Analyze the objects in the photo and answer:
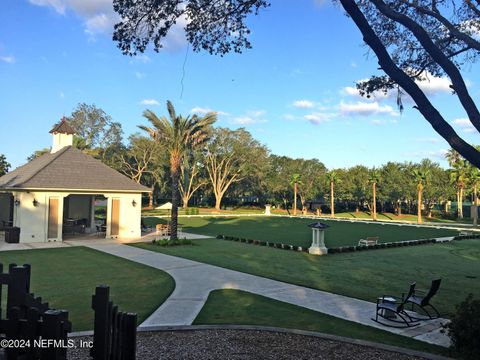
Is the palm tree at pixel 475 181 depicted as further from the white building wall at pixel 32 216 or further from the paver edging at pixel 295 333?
the paver edging at pixel 295 333

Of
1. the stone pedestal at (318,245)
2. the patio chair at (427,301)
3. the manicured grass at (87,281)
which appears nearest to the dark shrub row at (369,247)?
the stone pedestal at (318,245)

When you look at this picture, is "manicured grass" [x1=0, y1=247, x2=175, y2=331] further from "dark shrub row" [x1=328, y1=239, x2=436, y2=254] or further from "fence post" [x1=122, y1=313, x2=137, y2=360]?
"dark shrub row" [x1=328, y1=239, x2=436, y2=254]

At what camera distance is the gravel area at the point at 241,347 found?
20.1 feet

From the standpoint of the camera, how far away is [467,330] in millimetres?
6273

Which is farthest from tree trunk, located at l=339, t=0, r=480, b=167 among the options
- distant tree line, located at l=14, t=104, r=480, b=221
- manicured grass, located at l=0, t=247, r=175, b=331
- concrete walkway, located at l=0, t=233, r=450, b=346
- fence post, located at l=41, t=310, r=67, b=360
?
distant tree line, located at l=14, t=104, r=480, b=221

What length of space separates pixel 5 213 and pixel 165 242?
14.1 m

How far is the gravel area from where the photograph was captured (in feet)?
20.1

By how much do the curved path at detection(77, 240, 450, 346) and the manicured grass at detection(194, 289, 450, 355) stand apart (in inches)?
10.6

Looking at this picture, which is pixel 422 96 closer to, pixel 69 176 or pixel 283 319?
pixel 283 319

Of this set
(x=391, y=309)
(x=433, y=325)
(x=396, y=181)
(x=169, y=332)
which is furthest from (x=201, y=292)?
(x=396, y=181)

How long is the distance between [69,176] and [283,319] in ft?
59.7

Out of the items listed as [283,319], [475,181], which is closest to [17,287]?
[283,319]

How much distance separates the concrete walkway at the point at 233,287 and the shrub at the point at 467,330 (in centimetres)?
81

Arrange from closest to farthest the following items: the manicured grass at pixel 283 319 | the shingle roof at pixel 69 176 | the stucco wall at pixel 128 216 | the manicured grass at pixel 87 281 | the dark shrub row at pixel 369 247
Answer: the manicured grass at pixel 283 319, the manicured grass at pixel 87 281, the dark shrub row at pixel 369 247, the shingle roof at pixel 69 176, the stucco wall at pixel 128 216
